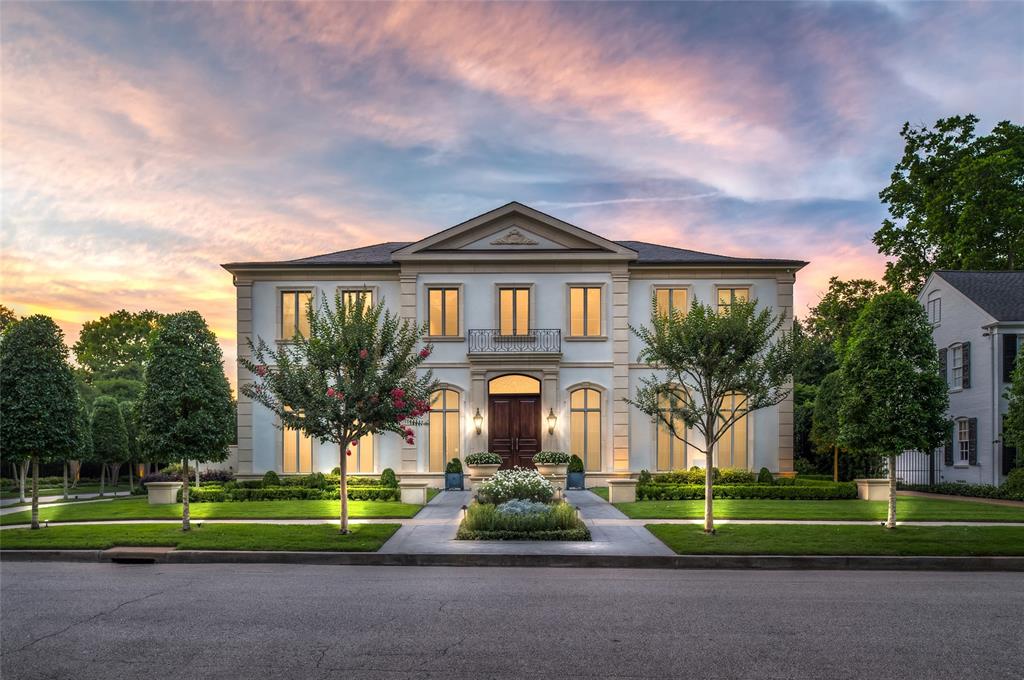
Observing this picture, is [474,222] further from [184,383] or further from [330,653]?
[330,653]

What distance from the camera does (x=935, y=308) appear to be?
34.2 metres

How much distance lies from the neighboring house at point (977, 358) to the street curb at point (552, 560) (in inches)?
654

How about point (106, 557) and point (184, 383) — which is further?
point (184, 383)

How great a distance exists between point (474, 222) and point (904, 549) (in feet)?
65.6

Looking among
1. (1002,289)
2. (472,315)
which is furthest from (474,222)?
(1002,289)

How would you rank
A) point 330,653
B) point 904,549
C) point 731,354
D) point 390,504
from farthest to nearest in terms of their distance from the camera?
point 390,504, point 731,354, point 904,549, point 330,653

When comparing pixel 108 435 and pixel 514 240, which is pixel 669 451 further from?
pixel 108 435

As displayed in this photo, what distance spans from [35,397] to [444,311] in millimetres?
15512

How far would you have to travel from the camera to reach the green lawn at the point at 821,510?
62.6 ft

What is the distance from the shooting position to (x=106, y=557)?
550 inches

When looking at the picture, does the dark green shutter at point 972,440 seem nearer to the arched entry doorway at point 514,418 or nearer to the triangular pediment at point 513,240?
the triangular pediment at point 513,240

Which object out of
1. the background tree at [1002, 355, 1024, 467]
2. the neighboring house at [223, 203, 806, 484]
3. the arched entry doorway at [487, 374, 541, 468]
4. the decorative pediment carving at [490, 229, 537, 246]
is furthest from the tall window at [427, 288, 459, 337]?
the background tree at [1002, 355, 1024, 467]

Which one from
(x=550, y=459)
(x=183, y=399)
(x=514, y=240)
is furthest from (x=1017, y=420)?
(x=183, y=399)

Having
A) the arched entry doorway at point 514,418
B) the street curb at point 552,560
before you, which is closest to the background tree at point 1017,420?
the street curb at point 552,560
